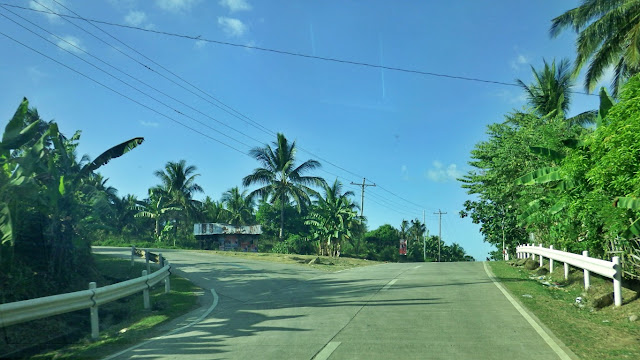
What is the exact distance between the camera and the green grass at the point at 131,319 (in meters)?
7.79

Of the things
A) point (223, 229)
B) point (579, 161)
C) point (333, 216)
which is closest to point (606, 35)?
point (579, 161)

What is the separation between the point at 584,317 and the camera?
9.87 m

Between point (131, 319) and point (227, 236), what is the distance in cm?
4222

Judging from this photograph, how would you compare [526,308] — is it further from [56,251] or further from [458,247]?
[458,247]

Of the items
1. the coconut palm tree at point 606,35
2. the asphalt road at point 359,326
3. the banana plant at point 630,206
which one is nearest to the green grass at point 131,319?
the asphalt road at point 359,326

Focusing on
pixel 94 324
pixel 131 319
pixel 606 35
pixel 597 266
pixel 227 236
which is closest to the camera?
pixel 94 324

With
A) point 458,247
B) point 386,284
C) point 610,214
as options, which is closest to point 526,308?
point 610,214

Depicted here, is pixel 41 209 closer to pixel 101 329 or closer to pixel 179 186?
pixel 101 329

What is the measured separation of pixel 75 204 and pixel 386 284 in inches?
420

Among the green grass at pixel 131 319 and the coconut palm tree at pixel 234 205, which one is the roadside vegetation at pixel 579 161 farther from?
the coconut palm tree at pixel 234 205

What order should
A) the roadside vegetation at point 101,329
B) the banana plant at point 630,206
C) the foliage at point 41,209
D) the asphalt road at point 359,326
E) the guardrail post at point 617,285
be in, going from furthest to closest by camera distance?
the foliage at point 41,209, the guardrail post at point 617,285, the banana plant at point 630,206, the roadside vegetation at point 101,329, the asphalt road at point 359,326

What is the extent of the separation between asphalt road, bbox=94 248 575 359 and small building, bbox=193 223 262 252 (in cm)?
3614

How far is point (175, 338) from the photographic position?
8.23 m

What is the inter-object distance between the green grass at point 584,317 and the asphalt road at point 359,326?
0.39 m
